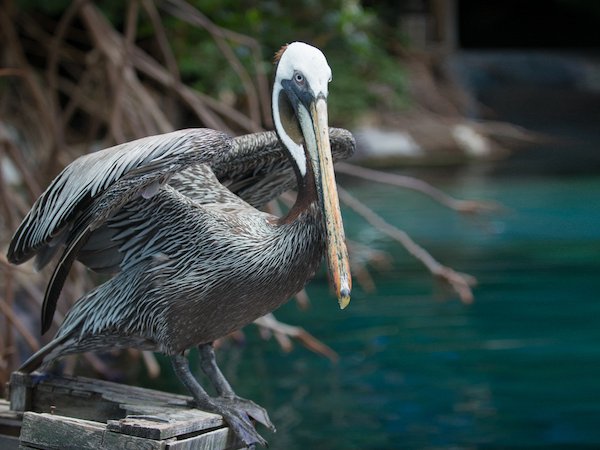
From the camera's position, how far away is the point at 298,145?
9.52 feet

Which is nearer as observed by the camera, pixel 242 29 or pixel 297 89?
pixel 297 89

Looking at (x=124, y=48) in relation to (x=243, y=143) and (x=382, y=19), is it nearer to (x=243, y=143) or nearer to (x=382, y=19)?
(x=243, y=143)

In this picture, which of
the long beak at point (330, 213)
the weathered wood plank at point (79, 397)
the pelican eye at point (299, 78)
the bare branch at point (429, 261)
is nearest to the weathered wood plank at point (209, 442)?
the weathered wood plank at point (79, 397)

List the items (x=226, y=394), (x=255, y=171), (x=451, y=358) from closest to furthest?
(x=226, y=394) < (x=255, y=171) < (x=451, y=358)

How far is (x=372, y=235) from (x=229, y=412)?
7052 millimetres

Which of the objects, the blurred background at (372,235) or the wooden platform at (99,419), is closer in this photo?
the wooden platform at (99,419)

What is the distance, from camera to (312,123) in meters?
2.80

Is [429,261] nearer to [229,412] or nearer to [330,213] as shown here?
[229,412]

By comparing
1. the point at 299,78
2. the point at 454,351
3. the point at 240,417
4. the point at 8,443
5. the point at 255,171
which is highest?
the point at 299,78

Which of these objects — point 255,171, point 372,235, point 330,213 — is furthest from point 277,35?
point 330,213

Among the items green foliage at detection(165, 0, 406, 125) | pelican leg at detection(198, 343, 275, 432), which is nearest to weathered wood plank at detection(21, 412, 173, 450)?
pelican leg at detection(198, 343, 275, 432)

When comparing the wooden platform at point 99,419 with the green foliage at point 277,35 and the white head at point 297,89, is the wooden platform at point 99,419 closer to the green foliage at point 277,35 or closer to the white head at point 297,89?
the white head at point 297,89

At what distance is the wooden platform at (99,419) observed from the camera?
8.69ft

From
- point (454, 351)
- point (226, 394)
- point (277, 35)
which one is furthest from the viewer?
point (277, 35)
